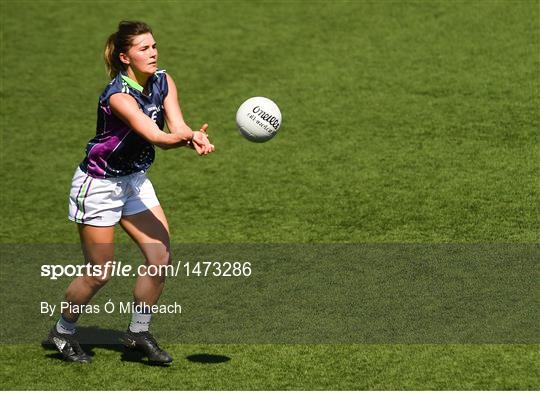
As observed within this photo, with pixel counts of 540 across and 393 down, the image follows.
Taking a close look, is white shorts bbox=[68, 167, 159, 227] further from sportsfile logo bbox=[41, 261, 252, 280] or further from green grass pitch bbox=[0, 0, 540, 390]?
sportsfile logo bbox=[41, 261, 252, 280]

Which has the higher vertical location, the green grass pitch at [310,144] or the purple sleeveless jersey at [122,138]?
the green grass pitch at [310,144]

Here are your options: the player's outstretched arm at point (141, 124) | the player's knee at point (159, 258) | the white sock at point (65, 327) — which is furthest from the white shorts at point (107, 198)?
the white sock at point (65, 327)

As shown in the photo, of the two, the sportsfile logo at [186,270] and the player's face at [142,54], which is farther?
the sportsfile logo at [186,270]

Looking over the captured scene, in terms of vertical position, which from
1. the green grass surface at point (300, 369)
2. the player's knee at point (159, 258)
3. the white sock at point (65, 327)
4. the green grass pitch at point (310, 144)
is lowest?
the green grass surface at point (300, 369)

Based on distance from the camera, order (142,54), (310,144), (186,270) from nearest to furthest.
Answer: (142,54), (186,270), (310,144)

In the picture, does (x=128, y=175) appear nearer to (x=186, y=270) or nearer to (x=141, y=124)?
(x=141, y=124)

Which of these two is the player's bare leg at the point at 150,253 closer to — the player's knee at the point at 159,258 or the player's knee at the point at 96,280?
the player's knee at the point at 159,258

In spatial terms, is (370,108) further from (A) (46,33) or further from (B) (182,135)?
(B) (182,135)

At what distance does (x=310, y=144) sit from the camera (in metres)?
12.7

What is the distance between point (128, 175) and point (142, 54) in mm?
818

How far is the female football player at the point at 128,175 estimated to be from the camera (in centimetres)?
793

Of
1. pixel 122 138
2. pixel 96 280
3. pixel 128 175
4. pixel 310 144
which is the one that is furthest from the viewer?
pixel 310 144

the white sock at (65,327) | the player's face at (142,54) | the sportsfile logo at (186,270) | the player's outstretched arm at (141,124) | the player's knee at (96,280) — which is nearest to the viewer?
the player's outstretched arm at (141,124)

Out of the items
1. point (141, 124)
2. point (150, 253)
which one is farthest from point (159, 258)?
point (141, 124)
